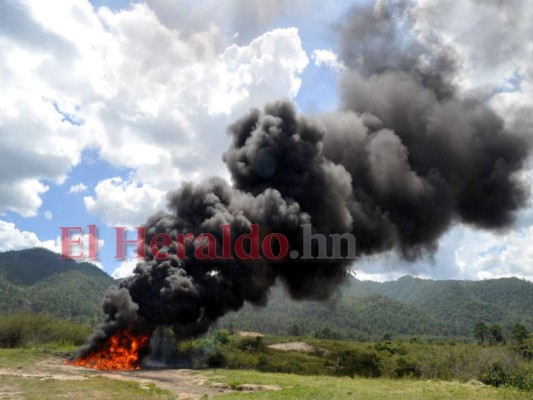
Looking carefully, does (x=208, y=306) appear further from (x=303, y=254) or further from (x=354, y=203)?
(x=354, y=203)

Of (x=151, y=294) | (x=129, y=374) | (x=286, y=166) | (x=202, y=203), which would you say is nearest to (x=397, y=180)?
(x=286, y=166)

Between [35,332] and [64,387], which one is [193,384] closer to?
[64,387]

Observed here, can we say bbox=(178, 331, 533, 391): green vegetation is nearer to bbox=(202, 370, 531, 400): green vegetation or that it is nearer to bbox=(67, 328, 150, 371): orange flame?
bbox=(202, 370, 531, 400): green vegetation

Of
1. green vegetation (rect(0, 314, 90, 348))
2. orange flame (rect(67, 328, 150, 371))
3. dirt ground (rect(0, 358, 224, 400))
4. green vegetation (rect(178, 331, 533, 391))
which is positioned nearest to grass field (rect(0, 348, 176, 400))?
dirt ground (rect(0, 358, 224, 400))

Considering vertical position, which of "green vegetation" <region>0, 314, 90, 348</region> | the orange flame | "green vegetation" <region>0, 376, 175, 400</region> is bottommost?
"green vegetation" <region>0, 314, 90, 348</region>

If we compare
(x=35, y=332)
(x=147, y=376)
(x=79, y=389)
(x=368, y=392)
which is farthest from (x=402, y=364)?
(x=35, y=332)

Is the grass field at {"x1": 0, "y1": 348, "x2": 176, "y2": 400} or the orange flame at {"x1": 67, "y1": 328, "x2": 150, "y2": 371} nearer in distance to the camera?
the grass field at {"x1": 0, "y1": 348, "x2": 176, "y2": 400}

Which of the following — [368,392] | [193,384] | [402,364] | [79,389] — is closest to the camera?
[79,389]

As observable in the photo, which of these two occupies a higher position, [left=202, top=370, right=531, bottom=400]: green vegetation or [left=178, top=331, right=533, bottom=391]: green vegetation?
[left=202, top=370, right=531, bottom=400]: green vegetation

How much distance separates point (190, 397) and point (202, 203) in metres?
18.3

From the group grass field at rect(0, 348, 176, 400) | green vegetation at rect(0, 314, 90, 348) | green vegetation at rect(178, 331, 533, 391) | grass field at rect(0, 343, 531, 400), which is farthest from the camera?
green vegetation at rect(0, 314, 90, 348)

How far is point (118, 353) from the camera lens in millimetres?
31297

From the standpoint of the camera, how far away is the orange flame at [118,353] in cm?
3075

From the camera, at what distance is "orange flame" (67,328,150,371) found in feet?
101
